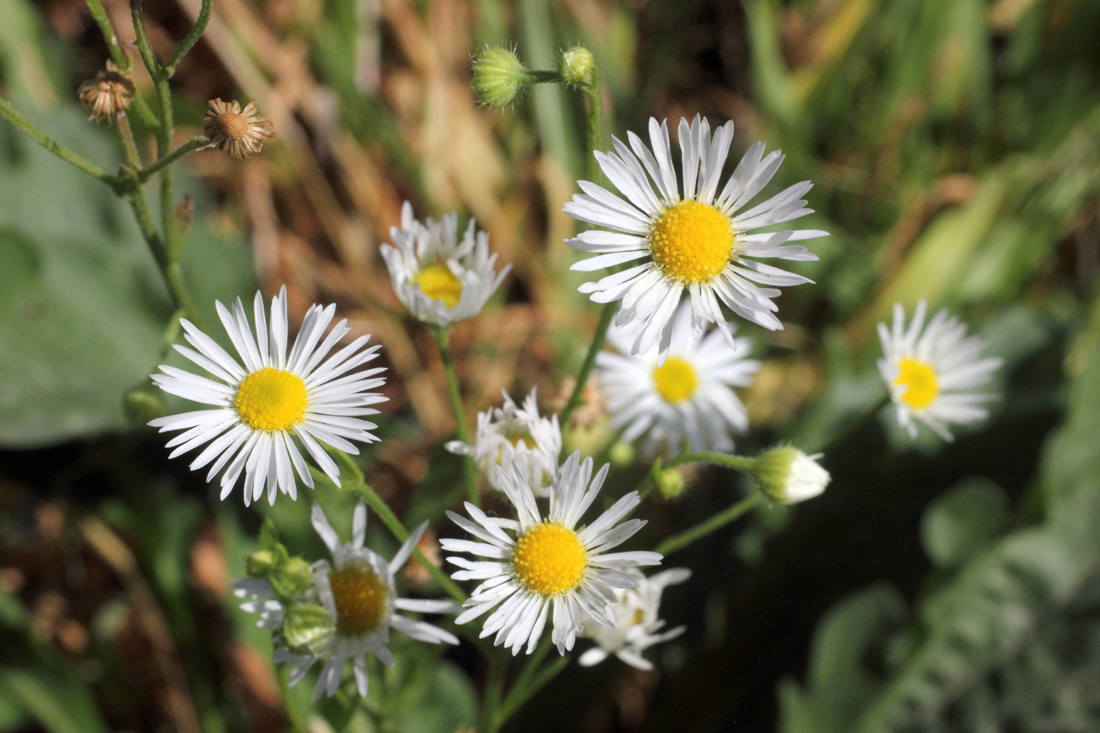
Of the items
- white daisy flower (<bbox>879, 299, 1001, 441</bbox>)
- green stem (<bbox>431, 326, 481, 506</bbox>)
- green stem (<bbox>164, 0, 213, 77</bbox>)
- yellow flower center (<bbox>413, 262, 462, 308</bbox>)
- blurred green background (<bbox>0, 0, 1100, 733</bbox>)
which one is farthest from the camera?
blurred green background (<bbox>0, 0, 1100, 733</bbox>)

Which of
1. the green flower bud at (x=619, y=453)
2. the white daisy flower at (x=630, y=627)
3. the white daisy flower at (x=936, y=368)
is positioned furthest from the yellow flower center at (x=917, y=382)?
the white daisy flower at (x=630, y=627)

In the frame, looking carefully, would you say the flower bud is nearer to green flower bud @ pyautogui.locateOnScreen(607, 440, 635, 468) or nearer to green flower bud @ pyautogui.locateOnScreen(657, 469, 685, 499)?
green flower bud @ pyautogui.locateOnScreen(657, 469, 685, 499)

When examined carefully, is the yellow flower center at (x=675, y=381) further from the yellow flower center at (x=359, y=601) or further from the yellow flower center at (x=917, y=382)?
the yellow flower center at (x=359, y=601)

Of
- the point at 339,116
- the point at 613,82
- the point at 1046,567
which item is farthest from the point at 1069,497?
the point at 339,116

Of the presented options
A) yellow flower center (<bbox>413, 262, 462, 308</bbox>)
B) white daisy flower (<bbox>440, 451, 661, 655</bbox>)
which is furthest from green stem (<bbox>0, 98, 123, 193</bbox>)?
white daisy flower (<bbox>440, 451, 661, 655</bbox>)

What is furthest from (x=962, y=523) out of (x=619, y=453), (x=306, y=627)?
(x=306, y=627)

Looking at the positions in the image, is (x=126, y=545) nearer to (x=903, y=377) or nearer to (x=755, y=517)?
(x=755, y=517)

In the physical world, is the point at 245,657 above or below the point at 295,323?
below
